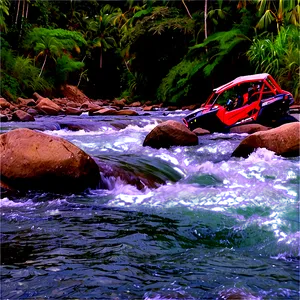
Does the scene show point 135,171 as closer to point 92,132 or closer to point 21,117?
point 92,132

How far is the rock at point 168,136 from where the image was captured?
720cm

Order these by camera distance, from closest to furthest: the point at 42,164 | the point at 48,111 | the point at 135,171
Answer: the point at 42,164 → the point at 135,171 → the point at 48,111

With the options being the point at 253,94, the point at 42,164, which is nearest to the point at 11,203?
the point at 42,164

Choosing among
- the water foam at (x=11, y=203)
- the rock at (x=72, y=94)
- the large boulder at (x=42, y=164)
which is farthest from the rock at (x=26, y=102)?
the water foam at (x=11, y=203)

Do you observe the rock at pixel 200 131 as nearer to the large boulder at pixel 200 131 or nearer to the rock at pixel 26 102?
the large boulder at pixel 200 131

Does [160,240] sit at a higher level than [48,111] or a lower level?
higher

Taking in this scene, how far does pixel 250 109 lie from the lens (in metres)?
8.78

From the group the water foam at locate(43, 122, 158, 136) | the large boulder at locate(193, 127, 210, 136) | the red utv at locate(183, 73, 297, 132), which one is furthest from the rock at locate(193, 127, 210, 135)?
the water foam at locate(43, 122, 158, 136)

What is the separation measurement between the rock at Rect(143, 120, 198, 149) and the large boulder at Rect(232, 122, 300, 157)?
42.3 inches

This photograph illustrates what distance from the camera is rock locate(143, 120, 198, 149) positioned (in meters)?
7.20

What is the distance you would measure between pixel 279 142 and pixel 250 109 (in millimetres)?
2402

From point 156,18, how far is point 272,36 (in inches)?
288

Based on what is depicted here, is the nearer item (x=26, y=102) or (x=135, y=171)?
(x=135, y=171)

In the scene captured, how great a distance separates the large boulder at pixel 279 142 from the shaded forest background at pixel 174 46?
24.3 feet
